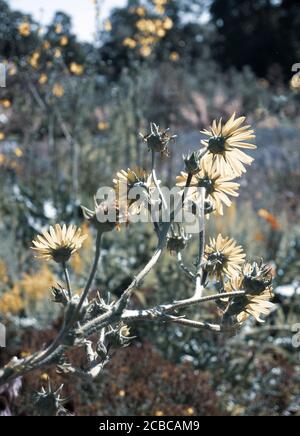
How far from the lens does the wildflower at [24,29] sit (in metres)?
5.08

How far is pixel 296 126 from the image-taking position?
34.9ft

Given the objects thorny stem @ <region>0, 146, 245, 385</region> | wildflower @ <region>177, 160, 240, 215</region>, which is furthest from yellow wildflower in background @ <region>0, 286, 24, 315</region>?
thorny stem @ <region>0, 146, 245, 385</region>

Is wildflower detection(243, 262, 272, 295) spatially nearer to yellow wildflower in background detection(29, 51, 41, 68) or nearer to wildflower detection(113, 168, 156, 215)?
wildflower detection(113, 168, 156, 215)

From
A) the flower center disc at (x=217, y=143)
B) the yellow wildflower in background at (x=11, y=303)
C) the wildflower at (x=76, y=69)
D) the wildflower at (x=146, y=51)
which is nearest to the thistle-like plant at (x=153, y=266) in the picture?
the flower center disc at (x=217, y=143)

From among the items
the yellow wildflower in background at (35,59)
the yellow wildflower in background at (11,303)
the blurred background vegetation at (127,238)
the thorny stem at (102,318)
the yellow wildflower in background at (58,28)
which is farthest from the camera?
the yellow wildflower in background at (58,28)

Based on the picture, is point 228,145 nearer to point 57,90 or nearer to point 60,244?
point 60,244

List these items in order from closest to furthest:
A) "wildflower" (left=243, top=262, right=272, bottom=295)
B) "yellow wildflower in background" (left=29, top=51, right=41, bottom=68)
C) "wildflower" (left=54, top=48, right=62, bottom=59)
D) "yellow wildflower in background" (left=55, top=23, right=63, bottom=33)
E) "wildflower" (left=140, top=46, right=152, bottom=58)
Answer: "wildflower" (left=243, top=262, right=272, bottom=295)
"yellow wildflower in background" (left=29, top=51, right=41, bottom=68)
"wildflower" (left=54, top=48, right=62, bottom=59)
"yellow wildflower in background" (left=55, top=23, right=63, bottom=33)
"wildflower" (left=140, top=46, right=152, bottom=58)

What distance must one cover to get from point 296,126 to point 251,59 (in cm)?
1650

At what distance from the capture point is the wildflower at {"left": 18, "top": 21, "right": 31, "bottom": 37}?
5.08 m

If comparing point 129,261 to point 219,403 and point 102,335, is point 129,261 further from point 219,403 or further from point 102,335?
point 102,335

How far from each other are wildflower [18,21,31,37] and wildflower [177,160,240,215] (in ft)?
13.7

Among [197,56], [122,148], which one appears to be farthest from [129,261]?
[197,56]

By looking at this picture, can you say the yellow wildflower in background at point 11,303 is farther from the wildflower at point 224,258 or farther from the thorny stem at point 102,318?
the thorny stem at point 102,318

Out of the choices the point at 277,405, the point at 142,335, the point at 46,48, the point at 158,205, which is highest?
the point at 46,48
